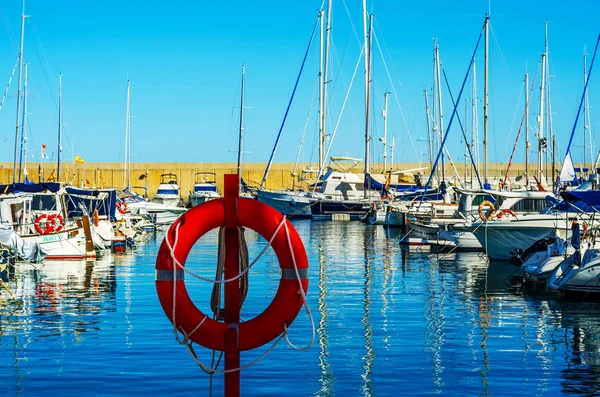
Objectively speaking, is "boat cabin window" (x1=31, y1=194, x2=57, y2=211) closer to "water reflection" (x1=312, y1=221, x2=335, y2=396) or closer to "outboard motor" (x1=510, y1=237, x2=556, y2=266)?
"water reflection" (x1=312, y1=221, x2=335, y2=396)

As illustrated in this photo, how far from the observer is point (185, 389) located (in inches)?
473

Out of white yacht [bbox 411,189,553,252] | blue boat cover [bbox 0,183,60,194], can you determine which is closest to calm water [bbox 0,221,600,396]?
white yacht [bbox 411,189,553,252]

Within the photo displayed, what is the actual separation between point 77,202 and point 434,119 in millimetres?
29662

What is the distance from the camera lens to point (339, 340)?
15.4 meters

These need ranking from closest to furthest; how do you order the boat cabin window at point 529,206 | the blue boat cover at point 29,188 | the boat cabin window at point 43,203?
the blue boat cover at point 29,188
the boat cabin window at point 43,203
the boat cabin window at point 529,206

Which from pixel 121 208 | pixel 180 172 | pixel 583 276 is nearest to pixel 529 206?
pixel 583 276

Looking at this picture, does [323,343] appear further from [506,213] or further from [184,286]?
[506,213]

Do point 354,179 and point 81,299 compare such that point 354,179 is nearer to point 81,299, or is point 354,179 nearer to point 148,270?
point 148,270

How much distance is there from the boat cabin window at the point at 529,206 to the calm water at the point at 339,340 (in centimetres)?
680

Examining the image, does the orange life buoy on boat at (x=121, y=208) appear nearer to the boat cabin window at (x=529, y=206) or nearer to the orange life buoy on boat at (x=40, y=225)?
the orange life buoy on boat at (x=40, y=225)

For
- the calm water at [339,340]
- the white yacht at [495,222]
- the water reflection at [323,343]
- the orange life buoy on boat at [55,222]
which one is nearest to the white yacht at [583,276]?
the calm water at [339,340]

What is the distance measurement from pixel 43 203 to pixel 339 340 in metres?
19.4

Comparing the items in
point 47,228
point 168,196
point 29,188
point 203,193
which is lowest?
point 47,228

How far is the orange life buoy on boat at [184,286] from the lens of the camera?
9008mm
